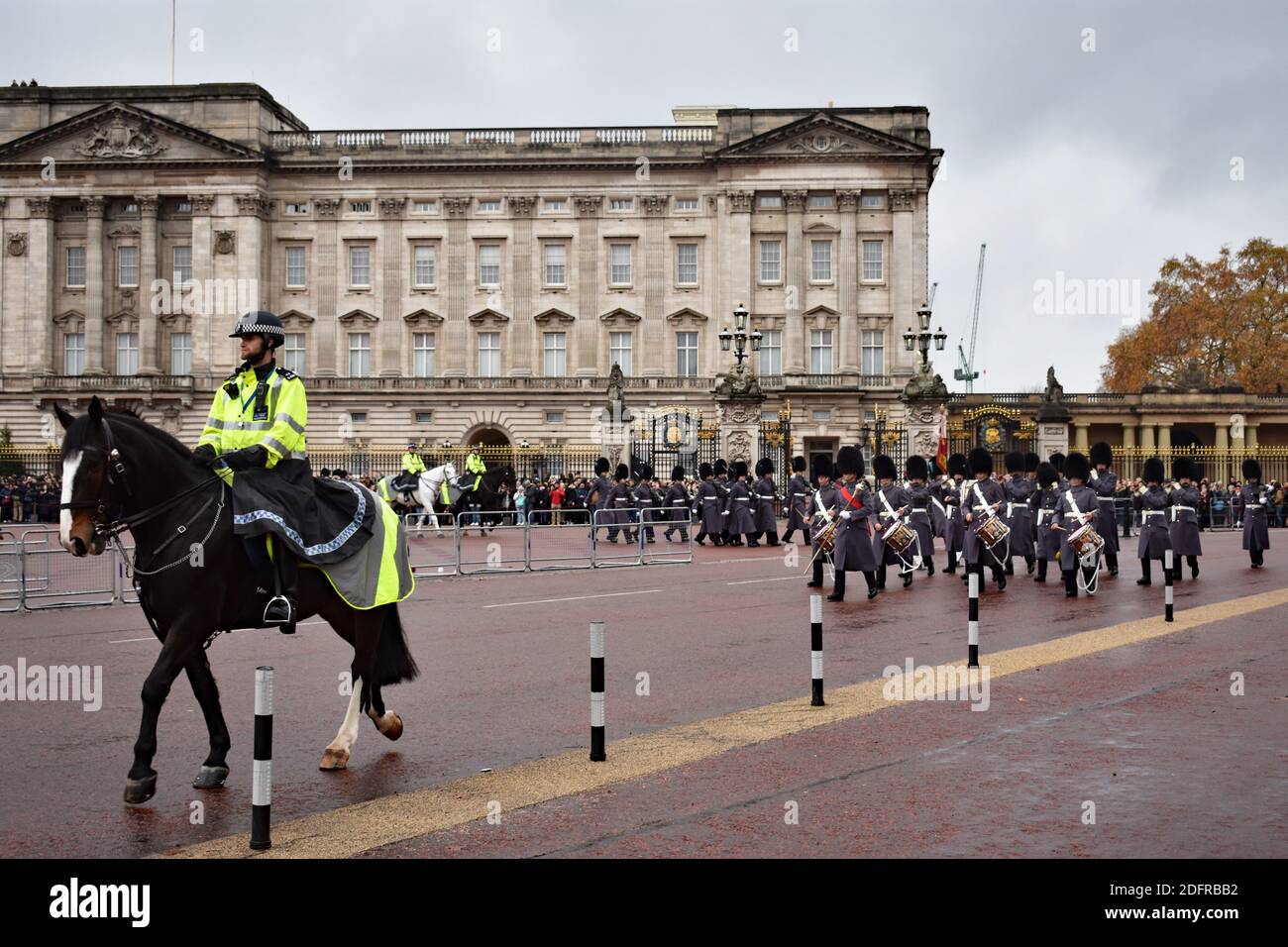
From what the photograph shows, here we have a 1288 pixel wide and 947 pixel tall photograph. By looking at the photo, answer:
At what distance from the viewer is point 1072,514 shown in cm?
1933

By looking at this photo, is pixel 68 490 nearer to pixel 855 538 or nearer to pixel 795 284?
pixel 855 538

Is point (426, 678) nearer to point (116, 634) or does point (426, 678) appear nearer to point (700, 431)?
point (116, 634)

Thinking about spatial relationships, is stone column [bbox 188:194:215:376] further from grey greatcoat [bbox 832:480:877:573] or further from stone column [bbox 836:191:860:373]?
grey greatcoat [bbox 832:480:877:573]

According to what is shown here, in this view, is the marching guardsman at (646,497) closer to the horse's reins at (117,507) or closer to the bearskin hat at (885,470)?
the bearskin hat at (885,470)

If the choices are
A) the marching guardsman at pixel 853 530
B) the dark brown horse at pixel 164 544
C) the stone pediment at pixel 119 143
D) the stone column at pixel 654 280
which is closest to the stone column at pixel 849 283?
the stone column at pixel 654 280

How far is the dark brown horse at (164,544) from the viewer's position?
7301 mm

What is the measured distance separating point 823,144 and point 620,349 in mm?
13415

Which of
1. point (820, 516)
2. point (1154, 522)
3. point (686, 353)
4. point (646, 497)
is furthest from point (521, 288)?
point (820, 516)

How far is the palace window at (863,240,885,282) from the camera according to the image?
63938 mm

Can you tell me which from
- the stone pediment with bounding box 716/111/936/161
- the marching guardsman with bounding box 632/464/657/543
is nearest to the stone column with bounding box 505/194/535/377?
the stone pediment with bounding box 716/111/936/161

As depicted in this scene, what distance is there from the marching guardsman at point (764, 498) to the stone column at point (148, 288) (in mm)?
40642

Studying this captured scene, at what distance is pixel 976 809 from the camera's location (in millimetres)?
6957

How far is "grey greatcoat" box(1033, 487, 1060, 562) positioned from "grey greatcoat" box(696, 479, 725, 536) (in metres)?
11.9
